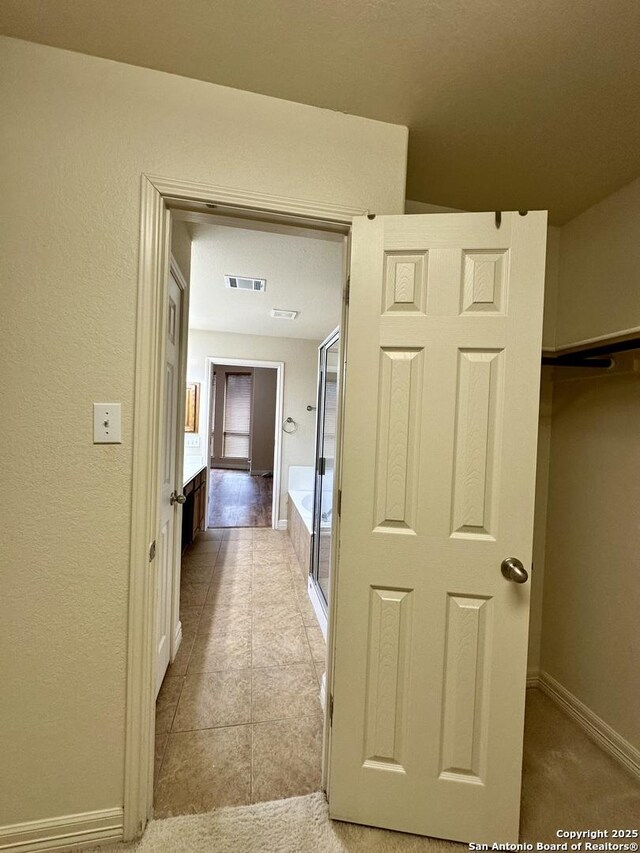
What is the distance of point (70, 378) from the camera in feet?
3.57


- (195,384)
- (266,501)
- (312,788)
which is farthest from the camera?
(266,501)

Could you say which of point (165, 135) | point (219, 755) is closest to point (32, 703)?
point (219, 755)

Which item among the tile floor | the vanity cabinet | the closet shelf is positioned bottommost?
the tile floor

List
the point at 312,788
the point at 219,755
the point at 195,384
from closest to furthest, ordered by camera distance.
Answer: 1. the point at 312,788
2. the point at 219,755
3. the point at 195,384

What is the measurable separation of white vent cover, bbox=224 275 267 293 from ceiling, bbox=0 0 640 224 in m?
1.56

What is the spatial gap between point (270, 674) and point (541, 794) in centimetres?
126

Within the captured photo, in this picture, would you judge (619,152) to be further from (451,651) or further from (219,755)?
(219,755)

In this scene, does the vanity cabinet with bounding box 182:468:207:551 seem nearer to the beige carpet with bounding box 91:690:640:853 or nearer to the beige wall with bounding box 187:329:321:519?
the beige wall with bounding box 187:329:321:519

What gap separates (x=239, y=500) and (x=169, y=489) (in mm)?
4035

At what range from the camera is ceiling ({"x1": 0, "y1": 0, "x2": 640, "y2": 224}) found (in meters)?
0.91

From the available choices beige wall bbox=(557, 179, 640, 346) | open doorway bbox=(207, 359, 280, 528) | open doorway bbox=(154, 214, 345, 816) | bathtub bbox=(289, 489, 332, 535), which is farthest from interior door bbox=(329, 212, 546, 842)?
open doorway bbox=(207, 359, 280, 528)

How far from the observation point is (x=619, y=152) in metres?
1.37

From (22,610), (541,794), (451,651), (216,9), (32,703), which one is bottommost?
(541,794)

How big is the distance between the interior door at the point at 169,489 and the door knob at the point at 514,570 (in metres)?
1.45
